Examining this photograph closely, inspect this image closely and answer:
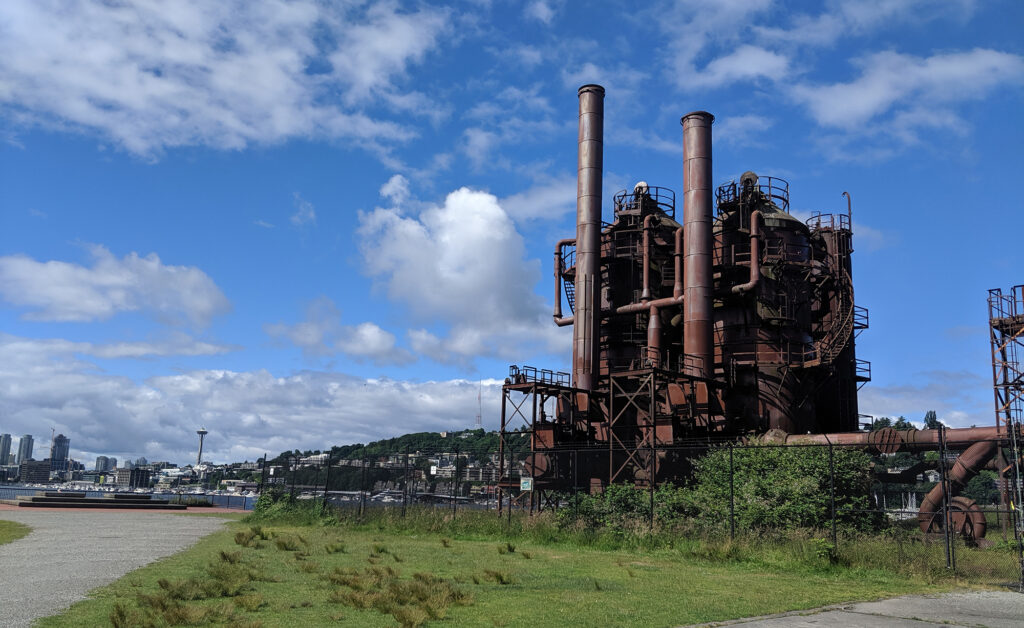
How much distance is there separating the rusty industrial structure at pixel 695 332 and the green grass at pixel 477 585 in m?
17.8

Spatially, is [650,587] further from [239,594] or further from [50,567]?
[50,567]

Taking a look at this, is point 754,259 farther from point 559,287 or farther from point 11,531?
point 11,531

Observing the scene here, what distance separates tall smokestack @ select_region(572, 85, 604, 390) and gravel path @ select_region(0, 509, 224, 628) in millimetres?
22689

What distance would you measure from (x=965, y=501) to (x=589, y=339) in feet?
69.2

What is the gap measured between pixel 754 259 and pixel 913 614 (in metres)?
33.9

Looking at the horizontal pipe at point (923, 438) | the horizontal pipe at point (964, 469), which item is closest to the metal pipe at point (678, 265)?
the horizontal pipe at point (923, 438)

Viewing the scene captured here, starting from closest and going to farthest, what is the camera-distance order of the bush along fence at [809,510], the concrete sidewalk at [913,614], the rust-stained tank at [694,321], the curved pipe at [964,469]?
the concrete sidewalk at [913,614] → the bush along fence at [809,510] → the curved pipe at [964,469] → the rust-stained tank at [694,321]

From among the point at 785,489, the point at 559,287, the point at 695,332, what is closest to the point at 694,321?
the point at 695,332

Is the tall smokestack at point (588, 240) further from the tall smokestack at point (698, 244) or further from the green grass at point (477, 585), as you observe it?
the green grass at point (477, 585)

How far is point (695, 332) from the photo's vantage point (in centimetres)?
4372

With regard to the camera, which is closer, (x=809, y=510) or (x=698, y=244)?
(x=809, y=510)

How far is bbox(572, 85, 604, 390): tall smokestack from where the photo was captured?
4681cm

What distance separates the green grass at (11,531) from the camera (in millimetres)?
23431

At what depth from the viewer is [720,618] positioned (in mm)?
11812
